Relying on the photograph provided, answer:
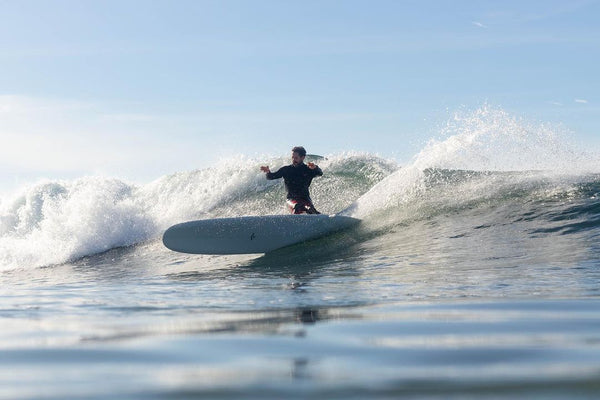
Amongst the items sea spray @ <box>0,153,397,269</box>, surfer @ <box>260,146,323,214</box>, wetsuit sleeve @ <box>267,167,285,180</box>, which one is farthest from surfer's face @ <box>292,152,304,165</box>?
sea spray @ <box>0,153,397,269</box>

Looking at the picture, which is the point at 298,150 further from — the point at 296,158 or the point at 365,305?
the point at 365,305

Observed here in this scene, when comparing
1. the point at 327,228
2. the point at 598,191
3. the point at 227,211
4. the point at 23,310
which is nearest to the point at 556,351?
the point at 23,310

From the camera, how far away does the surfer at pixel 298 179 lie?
36.2ft

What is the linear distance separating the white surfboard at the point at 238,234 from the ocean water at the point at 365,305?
194 millimetres

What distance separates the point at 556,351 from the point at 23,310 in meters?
3.44

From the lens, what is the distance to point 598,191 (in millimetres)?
11008

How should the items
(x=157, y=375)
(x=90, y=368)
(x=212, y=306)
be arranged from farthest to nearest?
1. (x=212, y=306)
2. (x=90, y=368)
3. (x=157, y=375)

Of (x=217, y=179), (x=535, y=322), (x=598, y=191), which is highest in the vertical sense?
(x=217, y=179)

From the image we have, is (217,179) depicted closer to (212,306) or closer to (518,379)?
(212,306)

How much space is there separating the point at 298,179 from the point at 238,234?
57.7 inches

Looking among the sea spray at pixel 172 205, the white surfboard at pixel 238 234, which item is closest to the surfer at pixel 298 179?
the white surfboard at pixel 238 234

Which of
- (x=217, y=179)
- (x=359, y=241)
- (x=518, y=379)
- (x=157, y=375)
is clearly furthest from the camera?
(x=217, y=179)

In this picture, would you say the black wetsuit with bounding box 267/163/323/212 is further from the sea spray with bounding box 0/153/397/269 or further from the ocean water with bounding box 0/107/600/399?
the sea spray with bounding box 0/153/397/269

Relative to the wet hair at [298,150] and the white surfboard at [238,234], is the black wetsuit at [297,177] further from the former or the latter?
the white surfboard at [238,234]
